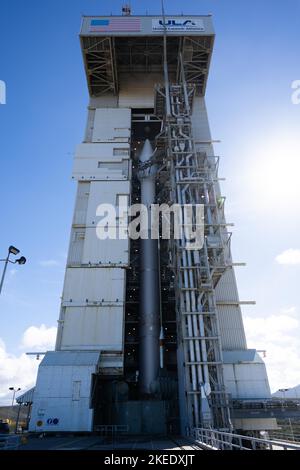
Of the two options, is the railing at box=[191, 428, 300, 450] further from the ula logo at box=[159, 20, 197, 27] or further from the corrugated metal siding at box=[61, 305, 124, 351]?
the ula logo at box=[159, 20, 197, 27]

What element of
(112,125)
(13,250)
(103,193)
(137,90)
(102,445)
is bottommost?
(102,445)

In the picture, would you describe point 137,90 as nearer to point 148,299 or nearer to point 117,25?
point 117,25

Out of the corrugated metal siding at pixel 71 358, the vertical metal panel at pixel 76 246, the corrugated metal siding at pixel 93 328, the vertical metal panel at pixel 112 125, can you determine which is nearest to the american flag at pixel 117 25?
the vertical metal panel at pixel 112 125

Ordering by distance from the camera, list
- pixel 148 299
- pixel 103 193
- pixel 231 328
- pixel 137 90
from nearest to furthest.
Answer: pixel 231 328 → pixel 148 299 → pixel 103 193 → pixel 137 90

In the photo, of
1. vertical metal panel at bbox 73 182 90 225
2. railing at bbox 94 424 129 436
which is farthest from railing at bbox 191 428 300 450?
vertical metal panel at bbox 73 182 90 225

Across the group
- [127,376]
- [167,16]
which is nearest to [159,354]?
[127,376]

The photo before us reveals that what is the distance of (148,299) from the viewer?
2870 centimetres

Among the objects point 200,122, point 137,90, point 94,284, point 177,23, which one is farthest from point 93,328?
point 177,23

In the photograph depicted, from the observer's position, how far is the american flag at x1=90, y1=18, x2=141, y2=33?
35.8m

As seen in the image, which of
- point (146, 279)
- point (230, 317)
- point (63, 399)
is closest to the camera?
point (63, 399)

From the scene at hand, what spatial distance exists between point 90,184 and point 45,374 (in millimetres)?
18325

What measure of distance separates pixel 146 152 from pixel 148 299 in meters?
17.3

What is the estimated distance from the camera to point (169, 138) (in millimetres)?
30984

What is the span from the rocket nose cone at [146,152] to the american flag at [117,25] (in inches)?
515
